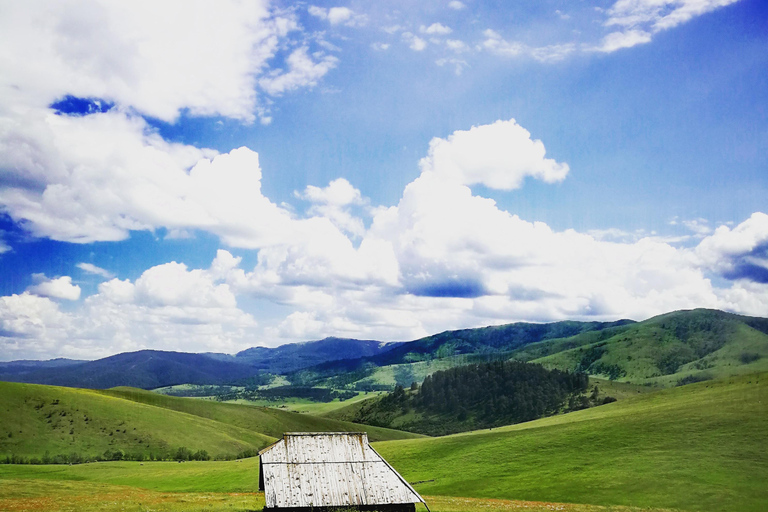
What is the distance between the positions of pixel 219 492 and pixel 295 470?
42.3 meters

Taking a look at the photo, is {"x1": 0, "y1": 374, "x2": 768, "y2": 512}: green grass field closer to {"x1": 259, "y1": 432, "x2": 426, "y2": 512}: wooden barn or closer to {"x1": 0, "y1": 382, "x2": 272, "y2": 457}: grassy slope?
{"x1": 259, "y1": 432, "x2": 426, "y2": 512}: wooden barn

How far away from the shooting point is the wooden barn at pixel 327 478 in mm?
38844

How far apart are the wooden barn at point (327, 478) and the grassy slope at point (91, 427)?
395 ft

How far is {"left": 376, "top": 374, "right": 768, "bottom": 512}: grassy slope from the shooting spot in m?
56.8

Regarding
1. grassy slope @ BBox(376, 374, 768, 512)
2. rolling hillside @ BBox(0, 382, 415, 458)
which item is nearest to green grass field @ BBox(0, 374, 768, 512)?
grassy slope @ BBox(376, 374, 768, 512)

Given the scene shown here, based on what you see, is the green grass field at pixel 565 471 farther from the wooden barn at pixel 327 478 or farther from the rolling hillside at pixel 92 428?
the rolling hillside at pixel 92 428

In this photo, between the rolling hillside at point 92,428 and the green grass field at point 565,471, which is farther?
the rolling hillside at point 92,428

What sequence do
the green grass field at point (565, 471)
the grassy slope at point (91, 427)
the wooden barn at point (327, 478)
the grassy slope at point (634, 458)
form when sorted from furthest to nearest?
the grassy slope at point (91, 427), the grassy slope at point (634, 458), the green grass field at point (565, 471), the wooden barn at point (327, 478)

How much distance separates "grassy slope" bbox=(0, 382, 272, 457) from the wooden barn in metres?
120

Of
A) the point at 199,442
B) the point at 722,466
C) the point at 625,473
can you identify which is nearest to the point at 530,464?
the point at 625,473

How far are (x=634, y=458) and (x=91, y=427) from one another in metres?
146

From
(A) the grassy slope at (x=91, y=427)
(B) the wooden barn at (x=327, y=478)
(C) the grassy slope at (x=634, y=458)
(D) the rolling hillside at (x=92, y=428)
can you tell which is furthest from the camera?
(A) the grassy slope at (x=91, y=427)

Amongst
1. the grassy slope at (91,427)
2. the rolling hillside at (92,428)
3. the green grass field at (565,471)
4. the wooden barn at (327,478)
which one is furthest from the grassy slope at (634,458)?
the grassy slope at (91,427)

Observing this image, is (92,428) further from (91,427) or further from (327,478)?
(327,478)
